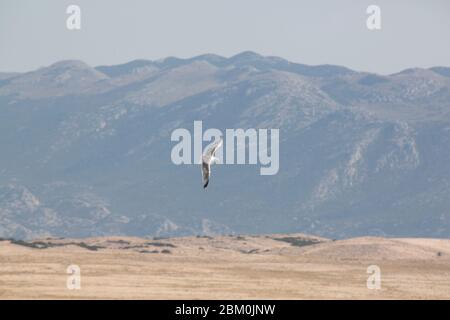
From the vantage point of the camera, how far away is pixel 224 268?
69562 mm

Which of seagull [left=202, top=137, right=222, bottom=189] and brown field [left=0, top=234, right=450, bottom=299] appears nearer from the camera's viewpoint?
seagull [left=202, top=137, right=222, bottom=189]

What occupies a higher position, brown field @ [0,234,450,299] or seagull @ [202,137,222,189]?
seagull @ [202,137,222,189]

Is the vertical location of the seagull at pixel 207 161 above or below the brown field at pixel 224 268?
above

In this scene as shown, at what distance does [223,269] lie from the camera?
68750 millimetres

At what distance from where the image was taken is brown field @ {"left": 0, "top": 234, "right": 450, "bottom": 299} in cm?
5650

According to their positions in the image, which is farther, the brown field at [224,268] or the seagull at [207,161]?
the brown field at [224,268]

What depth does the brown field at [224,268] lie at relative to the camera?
56500 mm
